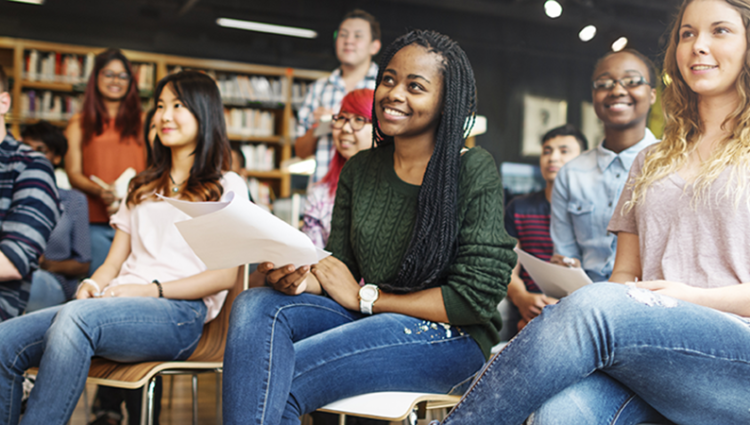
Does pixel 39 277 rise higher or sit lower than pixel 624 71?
lower

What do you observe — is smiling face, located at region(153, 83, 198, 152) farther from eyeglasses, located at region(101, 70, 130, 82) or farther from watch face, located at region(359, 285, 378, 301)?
eyeglasses, located at region(101, 70, 130, 82)

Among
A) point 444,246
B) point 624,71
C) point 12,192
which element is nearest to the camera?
point 444,246

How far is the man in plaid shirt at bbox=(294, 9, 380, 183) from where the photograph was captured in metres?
3.10

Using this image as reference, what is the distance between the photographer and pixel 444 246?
140 centimetres

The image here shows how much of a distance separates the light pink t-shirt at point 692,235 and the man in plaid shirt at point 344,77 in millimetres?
1845

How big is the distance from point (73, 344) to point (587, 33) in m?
6.03

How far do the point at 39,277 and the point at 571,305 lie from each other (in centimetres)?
A: 229

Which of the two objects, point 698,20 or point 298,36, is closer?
point 698,20

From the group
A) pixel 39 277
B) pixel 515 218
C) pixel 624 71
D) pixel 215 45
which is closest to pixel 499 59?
pixel 215 45

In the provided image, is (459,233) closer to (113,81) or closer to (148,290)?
(148,290)

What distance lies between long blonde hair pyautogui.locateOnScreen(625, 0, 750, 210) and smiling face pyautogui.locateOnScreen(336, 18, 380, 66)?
1.87 meters

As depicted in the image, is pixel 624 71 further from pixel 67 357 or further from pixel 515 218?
pixel 67 357

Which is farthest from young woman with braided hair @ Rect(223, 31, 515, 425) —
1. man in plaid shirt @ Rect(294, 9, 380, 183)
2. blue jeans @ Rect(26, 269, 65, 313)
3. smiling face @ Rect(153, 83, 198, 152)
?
blue jeans @ Rect(26, 269, 65, 313)

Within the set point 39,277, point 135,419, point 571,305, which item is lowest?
point 135,419
